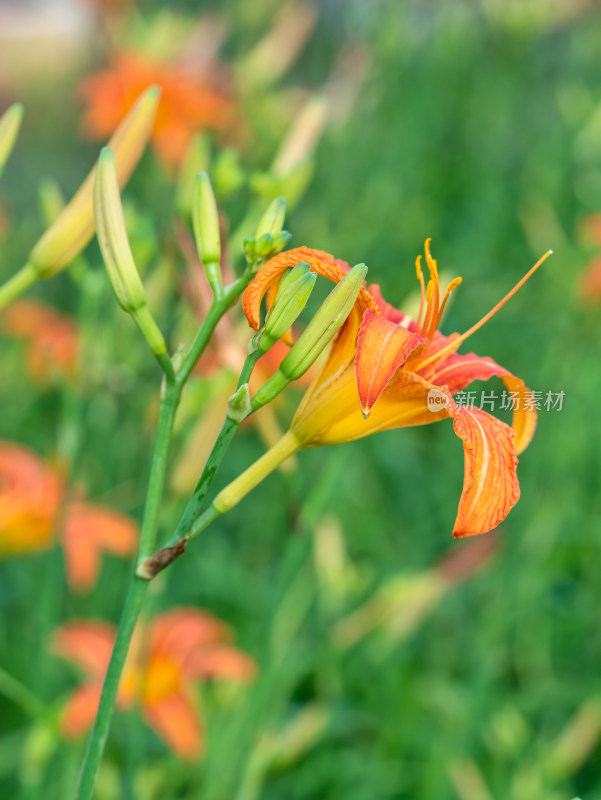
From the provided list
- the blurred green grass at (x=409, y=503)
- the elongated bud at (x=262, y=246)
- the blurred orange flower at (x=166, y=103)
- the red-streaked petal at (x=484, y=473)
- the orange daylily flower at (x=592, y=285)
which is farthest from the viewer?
the blurred orange flower at (x=166, y=103)

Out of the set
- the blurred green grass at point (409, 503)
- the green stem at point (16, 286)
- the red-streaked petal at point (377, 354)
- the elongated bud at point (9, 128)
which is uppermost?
the elongated bud at point (9, 128)

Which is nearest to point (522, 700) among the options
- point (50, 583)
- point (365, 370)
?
point (50, 583)

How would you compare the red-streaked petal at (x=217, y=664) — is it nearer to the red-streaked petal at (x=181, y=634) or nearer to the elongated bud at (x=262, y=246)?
the red-streaked petal at (x=181, y=634)

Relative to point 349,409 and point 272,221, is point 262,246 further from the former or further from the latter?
point 349,409

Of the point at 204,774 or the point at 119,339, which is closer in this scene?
the point at 119,339

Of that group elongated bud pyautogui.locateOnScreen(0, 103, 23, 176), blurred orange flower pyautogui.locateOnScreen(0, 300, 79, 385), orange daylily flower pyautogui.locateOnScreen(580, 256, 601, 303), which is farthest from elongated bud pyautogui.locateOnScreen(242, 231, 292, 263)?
orange daylily flower pyautogui.locateOnScreen(580, 256, 601, 303)

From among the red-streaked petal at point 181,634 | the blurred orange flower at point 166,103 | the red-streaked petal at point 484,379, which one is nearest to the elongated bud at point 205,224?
the red-streaked petal at point 484,379

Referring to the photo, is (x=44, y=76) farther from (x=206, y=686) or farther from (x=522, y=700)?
(x=522, y=700)
